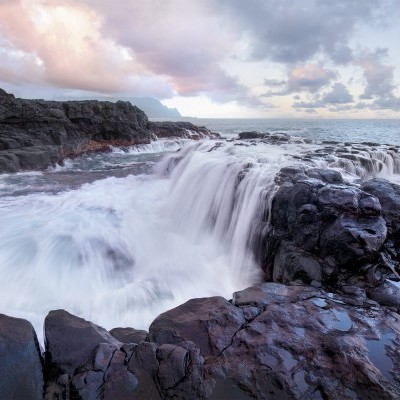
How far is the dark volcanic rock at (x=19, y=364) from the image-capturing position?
2.97m

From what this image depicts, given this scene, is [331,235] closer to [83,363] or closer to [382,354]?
[382,354]

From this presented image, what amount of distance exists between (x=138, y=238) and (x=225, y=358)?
21.7 feet

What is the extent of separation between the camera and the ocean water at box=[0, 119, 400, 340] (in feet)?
21.8

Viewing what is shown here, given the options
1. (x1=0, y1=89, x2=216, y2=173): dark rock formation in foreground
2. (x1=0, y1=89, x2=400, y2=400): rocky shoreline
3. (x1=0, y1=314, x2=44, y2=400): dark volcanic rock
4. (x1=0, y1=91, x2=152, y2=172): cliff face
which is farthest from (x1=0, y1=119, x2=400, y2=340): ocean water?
(x1=0, y1=89, x2=216, y2=173): dark rock formation in foreground

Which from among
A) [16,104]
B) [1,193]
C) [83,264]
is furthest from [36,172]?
[83,264]

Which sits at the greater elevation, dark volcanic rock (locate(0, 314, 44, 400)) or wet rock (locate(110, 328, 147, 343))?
dark volcanic rock (locate(0, 314, 44, 400))

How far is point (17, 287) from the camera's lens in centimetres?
679

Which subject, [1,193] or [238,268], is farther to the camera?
[1,193]

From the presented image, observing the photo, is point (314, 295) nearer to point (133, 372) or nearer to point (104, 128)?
point (133, 372)

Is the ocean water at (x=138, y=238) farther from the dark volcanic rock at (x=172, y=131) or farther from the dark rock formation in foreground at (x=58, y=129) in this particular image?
the dark volcanic rock at (x=172, y=131)

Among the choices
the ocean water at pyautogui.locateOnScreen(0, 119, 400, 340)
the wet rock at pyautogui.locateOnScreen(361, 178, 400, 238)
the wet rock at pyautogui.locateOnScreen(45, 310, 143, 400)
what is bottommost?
the ocean water at pyautogui.locateOnScreen(0, 119, 400, 340)

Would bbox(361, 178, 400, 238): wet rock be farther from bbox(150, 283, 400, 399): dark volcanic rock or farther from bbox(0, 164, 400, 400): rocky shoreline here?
bbox(150, 283, 400, 399): dark volcanic rock

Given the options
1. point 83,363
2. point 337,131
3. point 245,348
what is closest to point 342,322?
point 245,348

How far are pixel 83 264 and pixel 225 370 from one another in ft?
18.4
